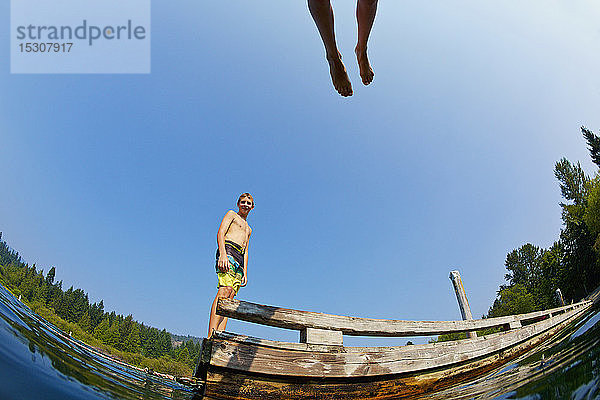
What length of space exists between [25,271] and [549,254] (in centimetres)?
3828

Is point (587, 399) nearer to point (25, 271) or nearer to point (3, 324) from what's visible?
point (3, 324)

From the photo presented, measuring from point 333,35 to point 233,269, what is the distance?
2273 millimetres

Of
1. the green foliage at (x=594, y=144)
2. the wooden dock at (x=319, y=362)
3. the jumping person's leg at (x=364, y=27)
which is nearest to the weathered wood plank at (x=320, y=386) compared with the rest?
the wooden dock at (x=319, y=362)

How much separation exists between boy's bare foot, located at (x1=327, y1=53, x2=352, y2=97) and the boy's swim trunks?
194cm

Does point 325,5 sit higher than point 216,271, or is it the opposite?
point 325,5

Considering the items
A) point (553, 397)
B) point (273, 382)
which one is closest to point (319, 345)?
point (273, 382)

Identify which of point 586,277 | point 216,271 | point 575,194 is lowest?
point 586,277

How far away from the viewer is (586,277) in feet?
67.7

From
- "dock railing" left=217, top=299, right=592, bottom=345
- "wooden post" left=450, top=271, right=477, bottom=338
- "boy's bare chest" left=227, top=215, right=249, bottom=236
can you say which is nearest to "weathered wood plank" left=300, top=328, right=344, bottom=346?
"dock railing" left=217, top=299, right=592, bottom=345

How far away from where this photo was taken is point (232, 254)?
10.1 ft

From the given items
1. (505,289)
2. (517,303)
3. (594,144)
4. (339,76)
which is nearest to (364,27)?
(339,76)

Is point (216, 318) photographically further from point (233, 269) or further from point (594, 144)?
point (594, 144)

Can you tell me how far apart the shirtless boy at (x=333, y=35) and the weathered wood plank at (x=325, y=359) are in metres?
1.89

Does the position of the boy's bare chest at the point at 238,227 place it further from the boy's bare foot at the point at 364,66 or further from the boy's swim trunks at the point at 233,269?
the boy's bare foot at the point at 364,66
